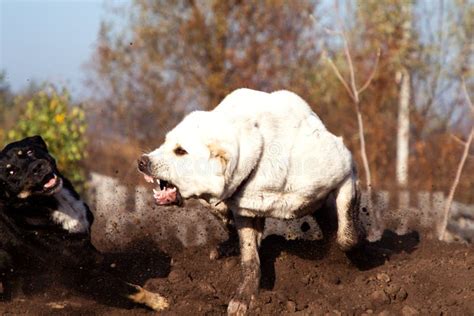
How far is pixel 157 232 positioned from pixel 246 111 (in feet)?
10.6

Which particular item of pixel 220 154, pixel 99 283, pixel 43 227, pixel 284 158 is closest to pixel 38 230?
pixel 43 227

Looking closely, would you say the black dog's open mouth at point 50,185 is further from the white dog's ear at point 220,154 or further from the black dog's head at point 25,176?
the white dog's ear at point 220,154

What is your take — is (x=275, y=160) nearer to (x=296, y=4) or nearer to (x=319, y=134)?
(x=319, y=134)

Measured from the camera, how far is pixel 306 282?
22.3ft

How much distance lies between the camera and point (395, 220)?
981 centimetres

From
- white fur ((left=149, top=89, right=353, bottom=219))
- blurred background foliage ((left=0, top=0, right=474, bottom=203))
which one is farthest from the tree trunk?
white fur ((left=149, top=89, right=353, bottom=219))

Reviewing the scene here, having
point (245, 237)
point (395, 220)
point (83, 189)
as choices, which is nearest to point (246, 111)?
point (245, 237)

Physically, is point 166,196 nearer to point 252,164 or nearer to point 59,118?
point 252,164

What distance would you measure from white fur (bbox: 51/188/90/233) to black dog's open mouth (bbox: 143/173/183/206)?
124cm

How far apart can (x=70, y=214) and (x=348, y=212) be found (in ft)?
8.39

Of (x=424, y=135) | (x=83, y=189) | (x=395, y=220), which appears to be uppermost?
(x=395, y=220)

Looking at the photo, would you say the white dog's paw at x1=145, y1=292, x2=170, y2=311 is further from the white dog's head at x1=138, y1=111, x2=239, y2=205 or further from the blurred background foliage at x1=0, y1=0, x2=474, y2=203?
the blurred background foliage at x1=0, y1=0, x2=474, y2=203

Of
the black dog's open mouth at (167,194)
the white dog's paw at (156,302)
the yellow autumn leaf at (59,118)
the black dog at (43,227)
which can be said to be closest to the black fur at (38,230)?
the black dog at (43,227)

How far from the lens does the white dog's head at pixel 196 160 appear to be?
5.59 m
